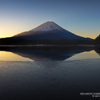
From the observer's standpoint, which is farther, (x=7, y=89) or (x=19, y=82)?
(x=19, y=82)

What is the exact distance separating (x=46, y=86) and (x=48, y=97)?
156 centimetres

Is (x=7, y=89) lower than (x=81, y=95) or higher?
higher

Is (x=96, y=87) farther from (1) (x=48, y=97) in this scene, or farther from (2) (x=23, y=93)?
(2) (x=23, y=93)

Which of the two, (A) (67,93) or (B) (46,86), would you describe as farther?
(B) (46,86)

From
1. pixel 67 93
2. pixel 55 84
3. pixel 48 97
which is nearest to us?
pixel 48 97

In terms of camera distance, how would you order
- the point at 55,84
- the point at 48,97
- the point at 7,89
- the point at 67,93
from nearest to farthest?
1. the point at 48,97
2. the point at 67,93
3. the point at 7,89
4. the point at 55,84

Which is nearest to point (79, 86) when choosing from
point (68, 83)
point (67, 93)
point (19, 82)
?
point (68, 83)

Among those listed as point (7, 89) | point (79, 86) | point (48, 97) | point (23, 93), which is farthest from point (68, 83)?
point (7, 89)

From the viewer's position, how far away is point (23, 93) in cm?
740

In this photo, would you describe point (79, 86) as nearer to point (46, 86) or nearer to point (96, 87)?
point (96, 87)

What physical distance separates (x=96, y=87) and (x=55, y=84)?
2.72 meters

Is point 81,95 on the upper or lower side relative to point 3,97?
lower

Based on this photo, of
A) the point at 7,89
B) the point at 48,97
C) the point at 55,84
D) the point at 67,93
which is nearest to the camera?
the point at 48,97

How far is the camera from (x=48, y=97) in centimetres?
686
